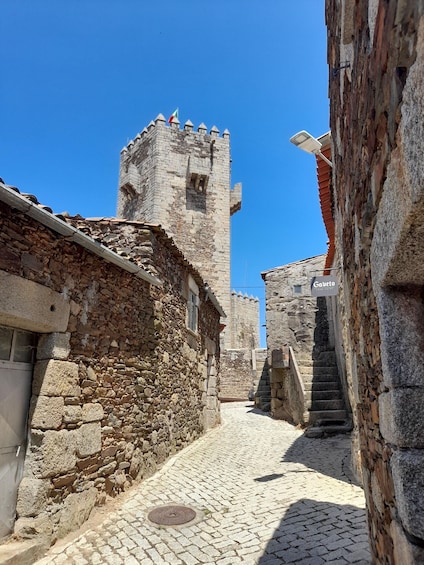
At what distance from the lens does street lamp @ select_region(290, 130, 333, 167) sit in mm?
6505

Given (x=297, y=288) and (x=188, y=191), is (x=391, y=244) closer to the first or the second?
(x=297, y=288)

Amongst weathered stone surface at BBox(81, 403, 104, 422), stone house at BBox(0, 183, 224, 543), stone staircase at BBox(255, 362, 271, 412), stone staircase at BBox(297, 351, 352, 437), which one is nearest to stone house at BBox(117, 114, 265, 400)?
stone staircase at BBox(255, 362, 271, 412)

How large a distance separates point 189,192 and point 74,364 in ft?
65.0

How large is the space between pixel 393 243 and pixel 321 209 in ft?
21.9

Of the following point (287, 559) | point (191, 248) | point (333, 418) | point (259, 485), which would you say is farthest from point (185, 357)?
point (191, 248)

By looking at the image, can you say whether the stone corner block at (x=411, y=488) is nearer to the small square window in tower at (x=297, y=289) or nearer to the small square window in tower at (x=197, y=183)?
the small square window in tower at (x=297, y=289)

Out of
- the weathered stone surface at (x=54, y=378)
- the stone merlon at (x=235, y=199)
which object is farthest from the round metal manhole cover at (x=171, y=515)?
the stone merlon at (x=235, y=199)

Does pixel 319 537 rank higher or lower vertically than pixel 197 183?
lower

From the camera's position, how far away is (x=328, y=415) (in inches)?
362

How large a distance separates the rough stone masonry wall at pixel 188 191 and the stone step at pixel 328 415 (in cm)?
1254

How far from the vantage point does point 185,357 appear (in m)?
8.08

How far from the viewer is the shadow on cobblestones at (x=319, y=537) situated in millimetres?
3352

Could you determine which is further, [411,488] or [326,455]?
[326,455]

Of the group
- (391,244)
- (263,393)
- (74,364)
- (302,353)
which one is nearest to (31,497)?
(74,364)
